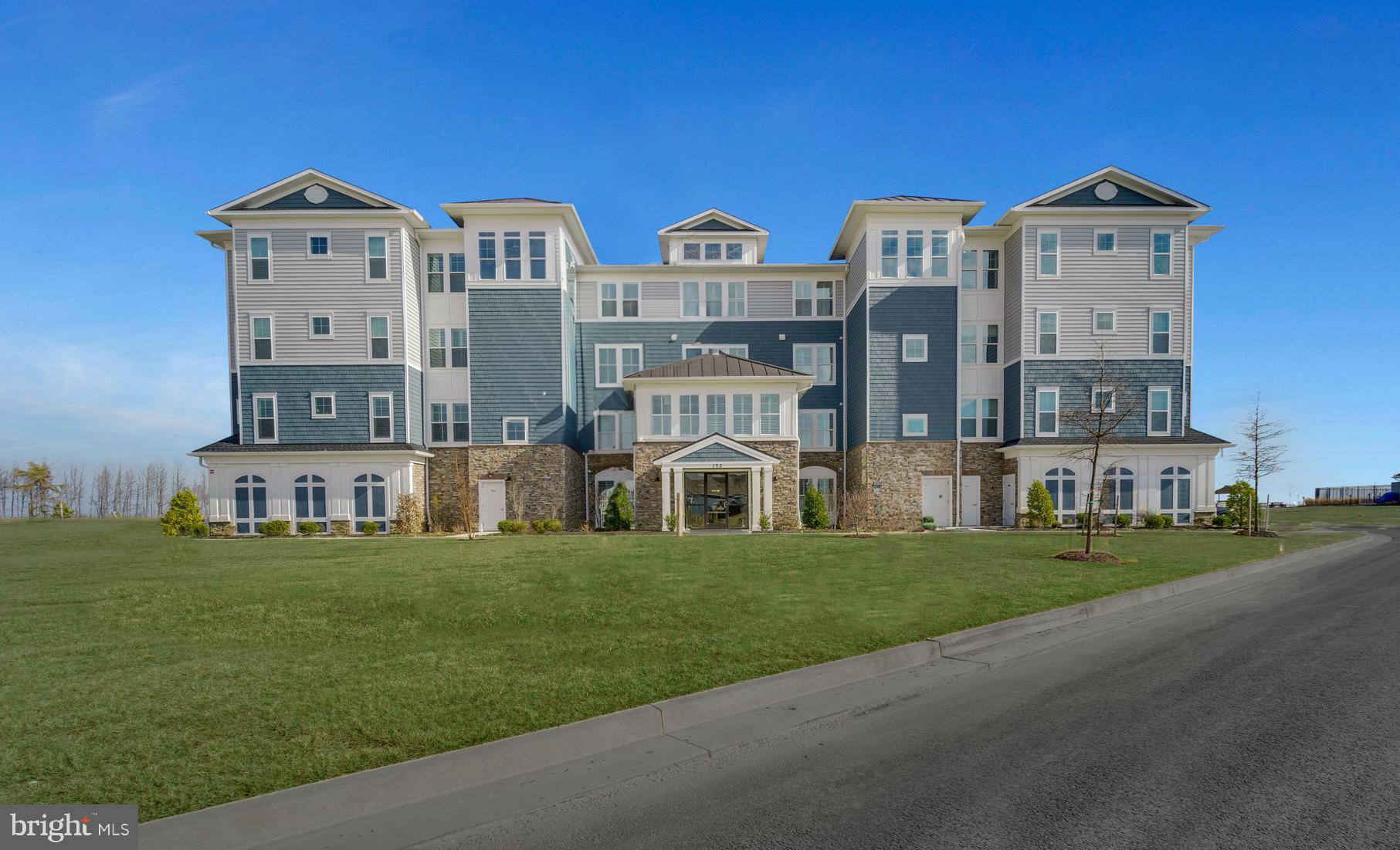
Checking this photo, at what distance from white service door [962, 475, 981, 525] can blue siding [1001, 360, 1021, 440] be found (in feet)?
8.74

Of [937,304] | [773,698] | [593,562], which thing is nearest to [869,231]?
[937,304]

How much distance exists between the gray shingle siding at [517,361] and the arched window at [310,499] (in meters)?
6.42

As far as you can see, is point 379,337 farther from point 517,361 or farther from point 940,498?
point 940,498

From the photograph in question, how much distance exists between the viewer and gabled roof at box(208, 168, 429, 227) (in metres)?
29.4

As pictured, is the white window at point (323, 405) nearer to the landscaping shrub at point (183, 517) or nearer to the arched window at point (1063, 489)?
the landscaping shrub at point (183, 517)

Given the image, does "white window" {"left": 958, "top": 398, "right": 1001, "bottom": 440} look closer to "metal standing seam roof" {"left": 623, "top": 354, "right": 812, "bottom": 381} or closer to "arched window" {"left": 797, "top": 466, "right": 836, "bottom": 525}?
"arched window" {"left": 797, "top": 466, "right": 836, "bottom": 525}

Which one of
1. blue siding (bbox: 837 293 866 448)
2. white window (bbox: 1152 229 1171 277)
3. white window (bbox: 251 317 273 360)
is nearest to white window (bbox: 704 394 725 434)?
blue siding (bbox: 837 293 866 448)

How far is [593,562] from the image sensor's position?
14.1m

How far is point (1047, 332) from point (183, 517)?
35.7 meters

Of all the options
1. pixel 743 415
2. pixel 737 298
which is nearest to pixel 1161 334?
pixel 743 415

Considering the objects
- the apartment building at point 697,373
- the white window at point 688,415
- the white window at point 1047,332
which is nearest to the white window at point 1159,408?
the apartment building at point 697,373

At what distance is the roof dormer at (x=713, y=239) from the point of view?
35.5m

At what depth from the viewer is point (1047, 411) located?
30234 mm

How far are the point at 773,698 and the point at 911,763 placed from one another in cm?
181
